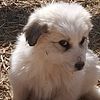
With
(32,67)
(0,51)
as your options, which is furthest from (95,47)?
(32,67)

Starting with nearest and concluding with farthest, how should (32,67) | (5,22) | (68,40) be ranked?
(68,40) → (32,67) → (5,22)

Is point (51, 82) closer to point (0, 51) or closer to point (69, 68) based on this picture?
point (69, 68)

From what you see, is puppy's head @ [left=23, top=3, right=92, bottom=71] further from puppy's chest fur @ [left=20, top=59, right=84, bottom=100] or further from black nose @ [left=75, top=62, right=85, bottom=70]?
puppy's chest fur @ [left=20, top=59, right=84, bottom=100]

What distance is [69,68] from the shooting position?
3.73 meters

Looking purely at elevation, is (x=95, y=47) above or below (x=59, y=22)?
below

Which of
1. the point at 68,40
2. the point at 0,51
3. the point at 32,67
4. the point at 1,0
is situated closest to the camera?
the point at 68,40

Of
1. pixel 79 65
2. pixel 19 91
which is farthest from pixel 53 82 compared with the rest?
pixel 79 65

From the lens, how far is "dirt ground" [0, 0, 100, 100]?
186 inches

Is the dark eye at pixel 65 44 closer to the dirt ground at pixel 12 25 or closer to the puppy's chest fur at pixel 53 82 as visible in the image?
the puppy's chest fur at pixel 53 82

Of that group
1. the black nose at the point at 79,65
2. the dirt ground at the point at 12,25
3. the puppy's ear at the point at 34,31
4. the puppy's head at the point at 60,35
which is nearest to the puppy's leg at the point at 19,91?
the dirt ground at the point at 12,25

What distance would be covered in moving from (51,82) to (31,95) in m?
0.29

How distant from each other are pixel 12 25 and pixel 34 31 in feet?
6.62

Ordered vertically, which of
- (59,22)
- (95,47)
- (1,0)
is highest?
(59,22)

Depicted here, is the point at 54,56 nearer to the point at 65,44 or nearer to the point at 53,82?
the point at 65,44
